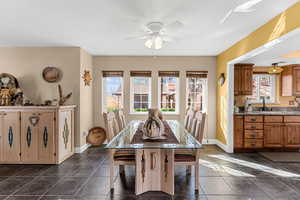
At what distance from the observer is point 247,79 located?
14.7 ft

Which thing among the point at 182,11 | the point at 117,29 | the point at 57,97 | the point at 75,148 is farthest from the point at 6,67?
the point at 182,11

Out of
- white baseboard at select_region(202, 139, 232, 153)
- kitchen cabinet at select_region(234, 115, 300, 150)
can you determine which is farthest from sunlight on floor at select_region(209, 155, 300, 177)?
kitchen cabinet at select_region(234, 115, 300, 150)

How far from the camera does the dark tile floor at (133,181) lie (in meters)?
2.33

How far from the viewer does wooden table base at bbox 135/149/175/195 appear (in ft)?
7.35

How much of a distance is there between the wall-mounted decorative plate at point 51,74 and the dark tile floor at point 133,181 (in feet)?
6.06

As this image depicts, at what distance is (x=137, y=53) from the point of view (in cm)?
467

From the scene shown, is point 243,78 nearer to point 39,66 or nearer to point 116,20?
point 116,20

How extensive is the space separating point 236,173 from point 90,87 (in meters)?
3.90

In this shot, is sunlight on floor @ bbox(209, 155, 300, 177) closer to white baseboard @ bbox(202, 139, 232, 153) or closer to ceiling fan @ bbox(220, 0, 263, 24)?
white baseboard @ bbox(202, 139, 232, 153)

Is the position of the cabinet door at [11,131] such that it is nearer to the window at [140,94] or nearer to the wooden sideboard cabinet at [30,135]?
the wooden sideboard cabinet at [30,135]

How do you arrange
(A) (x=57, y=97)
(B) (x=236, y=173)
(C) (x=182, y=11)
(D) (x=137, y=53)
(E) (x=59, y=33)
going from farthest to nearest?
(D) (x=137, y=53) < (A) (x=57, y=97) < (E) (x=59, y=33) < (B) (x=236, y=173) < (C) (x=182, y=11)

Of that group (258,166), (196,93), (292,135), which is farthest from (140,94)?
(292,135)

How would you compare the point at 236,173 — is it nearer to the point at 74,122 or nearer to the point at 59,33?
the point at 74,122

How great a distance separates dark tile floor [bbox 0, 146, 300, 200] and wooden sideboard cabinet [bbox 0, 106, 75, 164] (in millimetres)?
174
